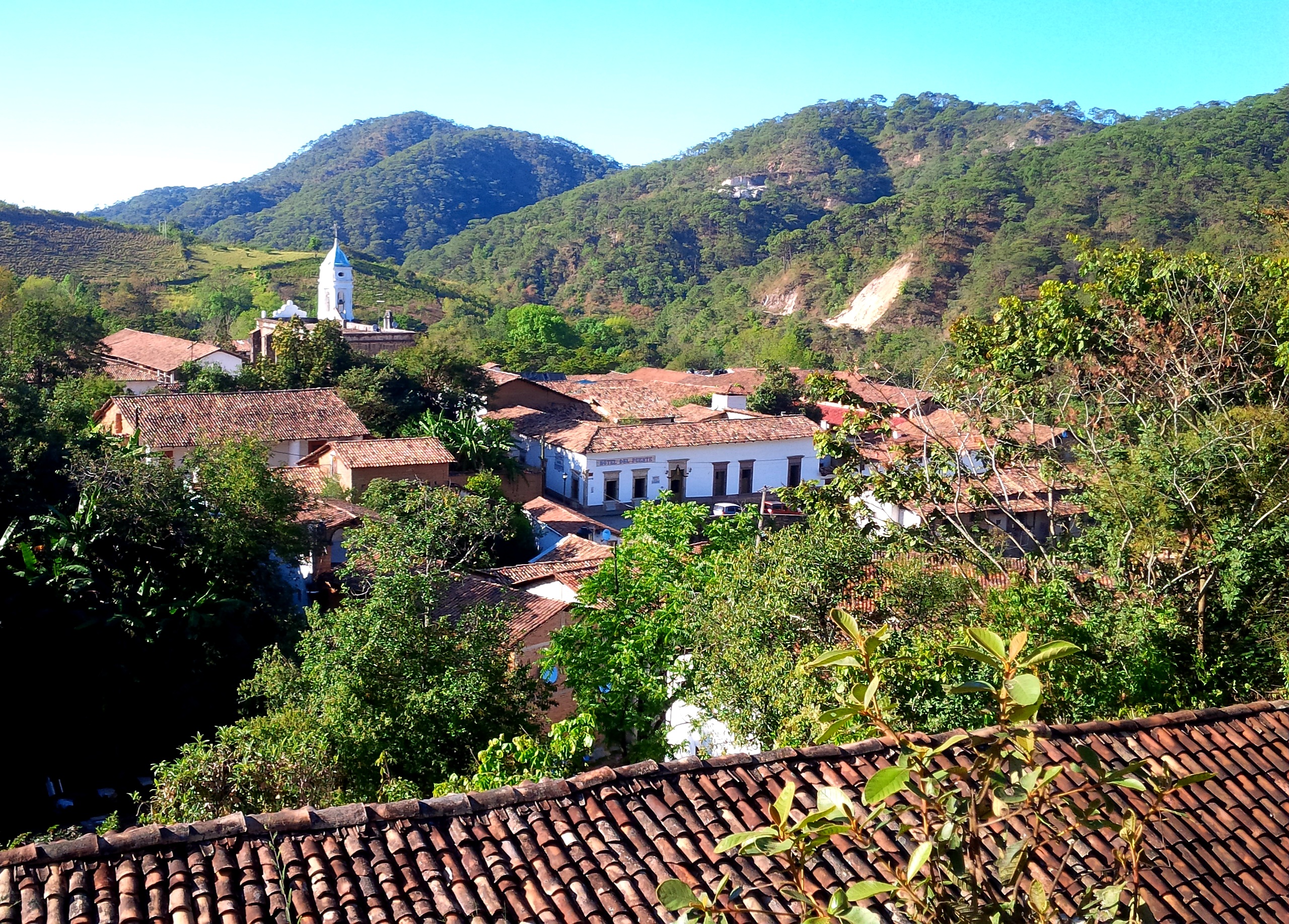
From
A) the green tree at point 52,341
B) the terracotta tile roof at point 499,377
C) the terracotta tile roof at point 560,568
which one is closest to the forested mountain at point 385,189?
the green tree at point 52,341

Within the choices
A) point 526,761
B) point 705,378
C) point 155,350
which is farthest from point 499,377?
point 526,761

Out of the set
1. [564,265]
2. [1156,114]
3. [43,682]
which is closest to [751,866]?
[43,682]

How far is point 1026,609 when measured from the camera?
8.78m

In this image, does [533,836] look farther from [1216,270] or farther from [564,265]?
[564,265]

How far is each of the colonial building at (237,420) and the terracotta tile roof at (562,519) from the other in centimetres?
521

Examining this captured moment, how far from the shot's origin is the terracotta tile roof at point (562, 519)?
2422cm

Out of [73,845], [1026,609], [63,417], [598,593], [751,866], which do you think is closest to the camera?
[73,845]

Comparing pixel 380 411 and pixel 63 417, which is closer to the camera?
pixel 63 417

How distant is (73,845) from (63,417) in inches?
839

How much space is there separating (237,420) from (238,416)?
0.22 metres

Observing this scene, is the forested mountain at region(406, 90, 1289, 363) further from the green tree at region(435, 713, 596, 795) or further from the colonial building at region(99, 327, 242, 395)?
the green tree at region(435, 713, 596, 795)

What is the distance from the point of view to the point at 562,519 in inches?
962

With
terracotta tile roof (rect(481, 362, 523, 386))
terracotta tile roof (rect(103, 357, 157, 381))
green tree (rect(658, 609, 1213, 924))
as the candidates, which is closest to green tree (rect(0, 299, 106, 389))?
terracotta tile roof (rect(103, 357, 157, 381))

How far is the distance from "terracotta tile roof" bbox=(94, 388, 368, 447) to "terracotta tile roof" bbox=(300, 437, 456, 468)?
4.94 feet
